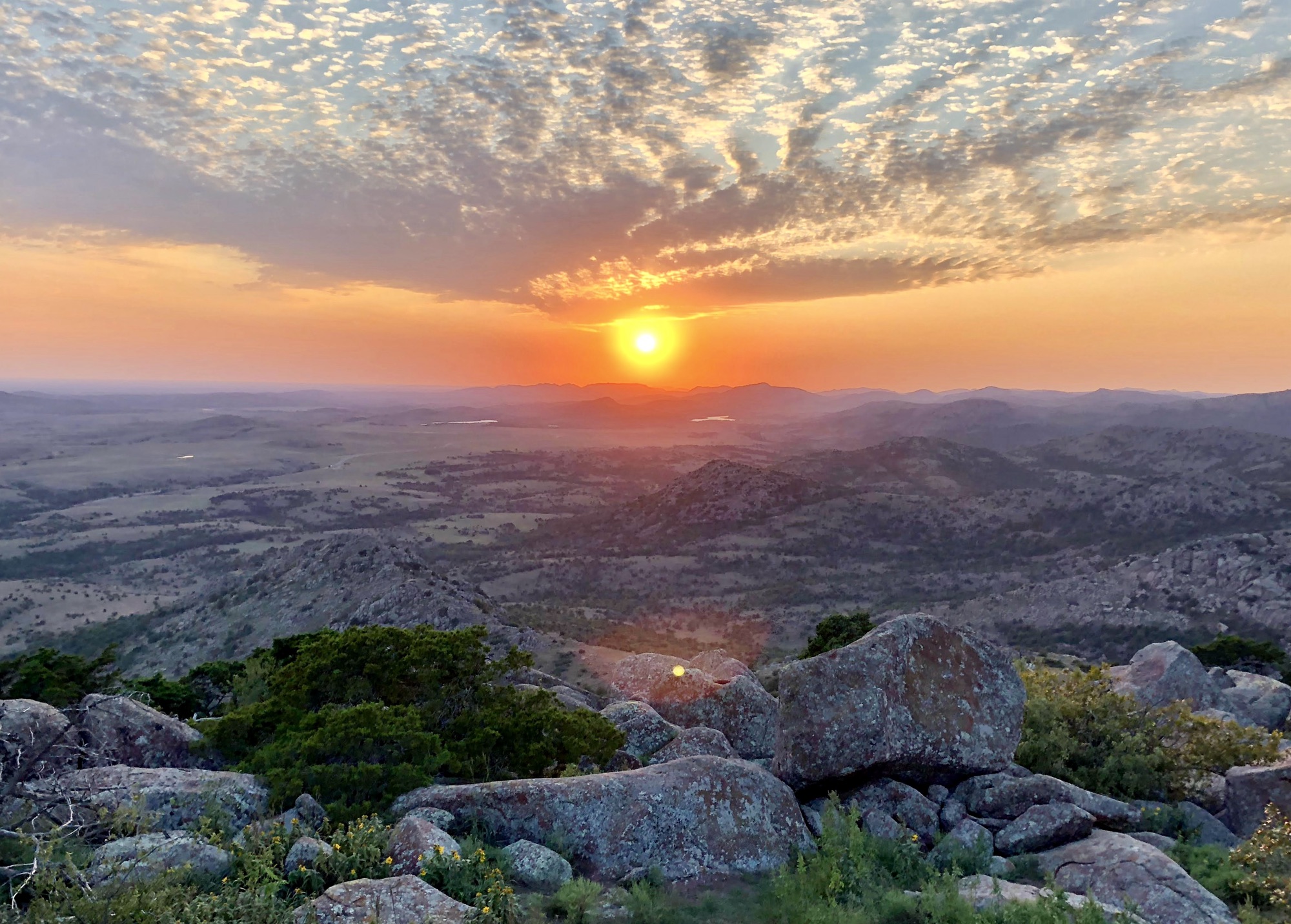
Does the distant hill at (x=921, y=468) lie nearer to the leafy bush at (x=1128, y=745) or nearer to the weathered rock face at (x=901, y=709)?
the leafy bush at (x=1128, y=745)

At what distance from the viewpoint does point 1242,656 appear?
3288 cm

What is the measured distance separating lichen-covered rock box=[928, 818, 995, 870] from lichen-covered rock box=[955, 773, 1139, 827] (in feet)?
2.45

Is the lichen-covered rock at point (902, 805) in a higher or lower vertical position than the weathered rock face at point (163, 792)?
lower

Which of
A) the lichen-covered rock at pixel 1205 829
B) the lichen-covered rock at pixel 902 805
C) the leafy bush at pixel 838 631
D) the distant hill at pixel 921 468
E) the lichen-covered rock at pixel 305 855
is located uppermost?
the lichen-covered rock at pixel 305 855

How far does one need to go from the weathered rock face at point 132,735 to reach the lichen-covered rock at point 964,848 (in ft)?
43.6

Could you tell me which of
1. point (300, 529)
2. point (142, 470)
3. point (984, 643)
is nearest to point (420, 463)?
point (142, 470)

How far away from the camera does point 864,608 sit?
60562 mm

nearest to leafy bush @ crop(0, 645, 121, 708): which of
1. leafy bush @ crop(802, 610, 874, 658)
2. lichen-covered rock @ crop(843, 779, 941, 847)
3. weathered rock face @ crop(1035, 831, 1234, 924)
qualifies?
lichen-covered rock @ crop(843, 779, 941, 847)

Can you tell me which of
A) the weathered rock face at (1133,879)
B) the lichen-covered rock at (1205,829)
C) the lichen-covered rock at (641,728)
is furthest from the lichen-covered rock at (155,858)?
the lichen-covered rock at (1205,829)

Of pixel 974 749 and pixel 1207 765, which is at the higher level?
pixel 974 749

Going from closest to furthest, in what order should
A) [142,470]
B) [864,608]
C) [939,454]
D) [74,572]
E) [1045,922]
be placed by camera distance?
1. [1045,922]
2. [864,608]
3. [74,572]
4. [939,454]
5. [142,470]

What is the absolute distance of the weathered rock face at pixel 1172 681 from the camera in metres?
21.2

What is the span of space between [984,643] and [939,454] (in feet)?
457

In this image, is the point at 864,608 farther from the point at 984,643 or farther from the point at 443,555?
the point at 443,555
